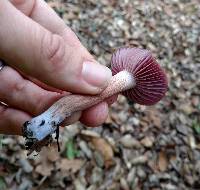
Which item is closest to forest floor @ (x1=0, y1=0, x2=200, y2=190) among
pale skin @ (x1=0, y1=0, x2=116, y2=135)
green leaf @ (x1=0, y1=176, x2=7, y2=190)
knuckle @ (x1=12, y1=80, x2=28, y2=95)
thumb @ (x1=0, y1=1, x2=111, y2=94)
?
green leaf @ (x1=0, y1=176, x2=7, y2=190)

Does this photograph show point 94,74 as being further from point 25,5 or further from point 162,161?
point 162,161

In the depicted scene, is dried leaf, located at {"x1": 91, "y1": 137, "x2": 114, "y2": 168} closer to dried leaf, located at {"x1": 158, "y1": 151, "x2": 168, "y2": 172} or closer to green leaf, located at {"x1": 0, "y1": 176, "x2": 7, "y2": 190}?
dried leaf, located at {"x1": 158, "y1": 151, "x2": 168, "y2": 172}

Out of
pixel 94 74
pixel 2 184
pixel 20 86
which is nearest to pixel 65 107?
pixel 94 74

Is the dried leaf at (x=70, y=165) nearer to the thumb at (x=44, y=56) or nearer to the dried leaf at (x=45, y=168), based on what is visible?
the dried leaf at (x=45, y=168)

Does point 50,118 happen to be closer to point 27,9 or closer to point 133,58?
point 133,58

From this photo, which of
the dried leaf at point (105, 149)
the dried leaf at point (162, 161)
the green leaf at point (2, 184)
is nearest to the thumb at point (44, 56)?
the green leaf at point (2, 184)
